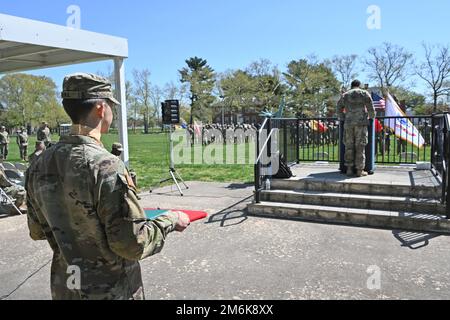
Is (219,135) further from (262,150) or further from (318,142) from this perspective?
(262,150)

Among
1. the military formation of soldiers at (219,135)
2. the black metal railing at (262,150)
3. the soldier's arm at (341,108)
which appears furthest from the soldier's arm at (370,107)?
the military formation of soldiers at (219,135)

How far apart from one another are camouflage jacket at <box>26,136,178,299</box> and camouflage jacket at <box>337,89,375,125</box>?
20.7 ft

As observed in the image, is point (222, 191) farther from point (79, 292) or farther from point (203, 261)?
point (79, 292)

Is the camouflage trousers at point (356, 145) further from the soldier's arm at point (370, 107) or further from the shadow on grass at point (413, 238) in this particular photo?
the shadow on grass at point (413, 238)

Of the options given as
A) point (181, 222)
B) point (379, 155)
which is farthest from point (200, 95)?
point (181, 222)

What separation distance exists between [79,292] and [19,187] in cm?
680

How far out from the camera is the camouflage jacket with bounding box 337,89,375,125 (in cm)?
731

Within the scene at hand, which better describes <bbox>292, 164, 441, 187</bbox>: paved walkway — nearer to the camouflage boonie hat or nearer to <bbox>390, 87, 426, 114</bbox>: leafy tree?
the camouflage boonie hat

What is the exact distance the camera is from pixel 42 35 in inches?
276

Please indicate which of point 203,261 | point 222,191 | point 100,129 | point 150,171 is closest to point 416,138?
point 222,191

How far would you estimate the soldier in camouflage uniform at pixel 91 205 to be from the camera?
1672 millimetres

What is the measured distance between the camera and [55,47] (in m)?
7.29

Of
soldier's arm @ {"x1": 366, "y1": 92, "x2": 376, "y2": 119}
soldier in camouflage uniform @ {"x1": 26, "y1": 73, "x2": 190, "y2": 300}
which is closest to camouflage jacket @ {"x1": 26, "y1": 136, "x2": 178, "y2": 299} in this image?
soldier in camouflage uniform @ {"x1": 26, "y1": 73, "x2": 190, "y2": 300}

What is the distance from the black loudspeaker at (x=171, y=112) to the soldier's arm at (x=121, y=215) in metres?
7.83
